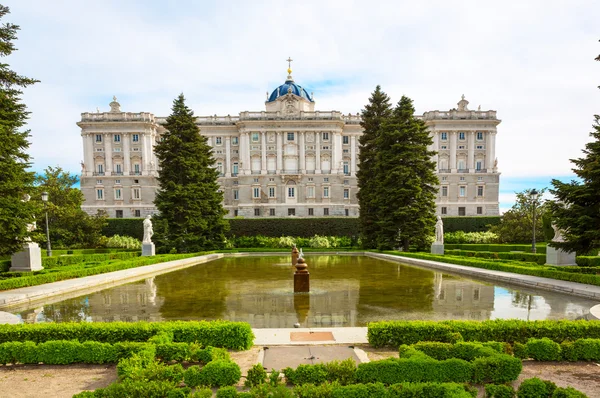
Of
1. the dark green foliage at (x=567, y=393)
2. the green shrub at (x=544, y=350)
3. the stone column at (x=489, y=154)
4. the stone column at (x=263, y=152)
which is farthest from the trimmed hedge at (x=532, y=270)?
the stone column at (x=489, y=154)

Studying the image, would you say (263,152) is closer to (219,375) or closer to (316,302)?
(316,302)

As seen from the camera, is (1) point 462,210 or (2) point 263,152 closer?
(2) point 263,152

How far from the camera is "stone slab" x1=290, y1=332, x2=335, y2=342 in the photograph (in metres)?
6.96

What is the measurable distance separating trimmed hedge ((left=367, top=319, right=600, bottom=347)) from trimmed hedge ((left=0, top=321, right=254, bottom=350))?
2.42m

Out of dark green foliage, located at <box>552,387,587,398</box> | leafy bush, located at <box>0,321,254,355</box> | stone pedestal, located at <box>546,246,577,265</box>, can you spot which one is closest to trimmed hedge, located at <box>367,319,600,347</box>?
dark green foliage, located at <box>552,387,587,398</box>

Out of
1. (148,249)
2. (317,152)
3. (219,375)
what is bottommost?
(148,249)

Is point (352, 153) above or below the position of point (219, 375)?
above

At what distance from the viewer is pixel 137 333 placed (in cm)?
661

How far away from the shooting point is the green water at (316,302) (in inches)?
357

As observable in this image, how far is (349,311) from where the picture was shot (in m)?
9.58

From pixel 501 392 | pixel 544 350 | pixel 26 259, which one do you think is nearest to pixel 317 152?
pixel 26 259

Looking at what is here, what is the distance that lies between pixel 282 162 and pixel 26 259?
48118mm

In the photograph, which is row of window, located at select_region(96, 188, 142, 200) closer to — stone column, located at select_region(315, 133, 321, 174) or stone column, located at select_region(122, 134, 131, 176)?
stone column, located at select_region(122, 134, 131, 176)

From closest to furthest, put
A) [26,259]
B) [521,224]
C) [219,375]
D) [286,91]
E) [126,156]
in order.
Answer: [219,375]
[26,259]
[521,224]
[126,156]
[286,91]
